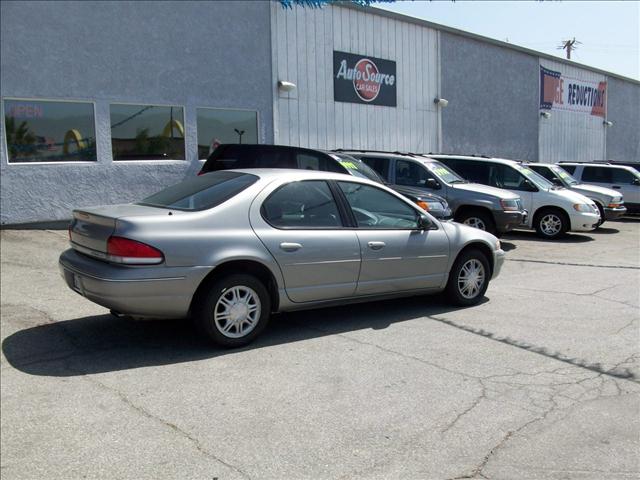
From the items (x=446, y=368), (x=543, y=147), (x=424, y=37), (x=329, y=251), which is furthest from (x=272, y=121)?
(x=543, y=147)

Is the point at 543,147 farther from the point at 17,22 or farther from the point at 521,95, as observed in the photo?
the point at 17,22

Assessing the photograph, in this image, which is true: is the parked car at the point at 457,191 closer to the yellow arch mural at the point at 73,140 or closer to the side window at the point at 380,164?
the side window at the point at 380,164

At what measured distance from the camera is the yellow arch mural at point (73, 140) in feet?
39.8

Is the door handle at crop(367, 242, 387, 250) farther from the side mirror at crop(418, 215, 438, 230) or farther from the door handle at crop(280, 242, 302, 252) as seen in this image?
the door handle at crop(280, 242, 302, 252)

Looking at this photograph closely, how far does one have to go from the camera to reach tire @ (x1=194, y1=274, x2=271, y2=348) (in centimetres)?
517

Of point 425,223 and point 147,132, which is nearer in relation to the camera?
point 425,223

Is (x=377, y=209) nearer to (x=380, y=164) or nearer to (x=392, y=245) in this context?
(x=392, y=245)

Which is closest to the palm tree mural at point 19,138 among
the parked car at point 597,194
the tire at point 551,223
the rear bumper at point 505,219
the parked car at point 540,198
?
the rear bumper at point 505,219

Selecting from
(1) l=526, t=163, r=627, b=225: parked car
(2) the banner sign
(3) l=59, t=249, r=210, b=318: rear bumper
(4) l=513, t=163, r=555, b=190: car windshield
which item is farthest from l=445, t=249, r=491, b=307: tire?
(2) the banner sign

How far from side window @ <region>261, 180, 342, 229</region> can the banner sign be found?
76.1 ft

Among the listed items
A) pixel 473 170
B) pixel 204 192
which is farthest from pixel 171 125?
pixel 204 192

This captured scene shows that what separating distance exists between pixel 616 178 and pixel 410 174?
358 inches

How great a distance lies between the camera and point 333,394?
4.45 m

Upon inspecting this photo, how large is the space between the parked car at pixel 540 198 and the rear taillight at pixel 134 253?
10612 millimetres
